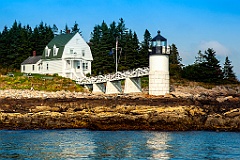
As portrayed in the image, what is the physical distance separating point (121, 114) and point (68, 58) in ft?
75.5

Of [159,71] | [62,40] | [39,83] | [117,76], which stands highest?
[62,40]

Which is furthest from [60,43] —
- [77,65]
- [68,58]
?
[77,65]

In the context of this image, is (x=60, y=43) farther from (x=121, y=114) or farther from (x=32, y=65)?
(x=121, y=114)

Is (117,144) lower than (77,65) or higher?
lower

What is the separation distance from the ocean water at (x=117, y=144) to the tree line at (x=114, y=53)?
27.5m

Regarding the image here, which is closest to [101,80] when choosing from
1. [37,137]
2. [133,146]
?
[37,137]

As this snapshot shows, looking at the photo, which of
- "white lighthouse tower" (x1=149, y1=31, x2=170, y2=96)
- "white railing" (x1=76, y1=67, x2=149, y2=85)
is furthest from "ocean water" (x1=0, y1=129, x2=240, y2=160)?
"white railing" (x1=76, y1=67, x2=149, y2=85)

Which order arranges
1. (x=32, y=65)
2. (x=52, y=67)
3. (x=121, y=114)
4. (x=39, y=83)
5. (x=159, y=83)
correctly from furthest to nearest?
(x=32, y=65)
(x=52, y=67)
(x=39, y=83)
(x=159, y=83)
(x=121, y=114)

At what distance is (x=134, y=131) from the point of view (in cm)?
3200

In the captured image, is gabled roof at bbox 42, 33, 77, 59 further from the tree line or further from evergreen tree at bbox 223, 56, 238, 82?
evergreen tree at bbox 223, 56, 238, 82

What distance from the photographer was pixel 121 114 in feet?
112

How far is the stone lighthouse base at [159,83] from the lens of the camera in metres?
41.3

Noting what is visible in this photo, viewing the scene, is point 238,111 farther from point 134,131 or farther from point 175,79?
point 175,79

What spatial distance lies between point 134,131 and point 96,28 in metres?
52.4
